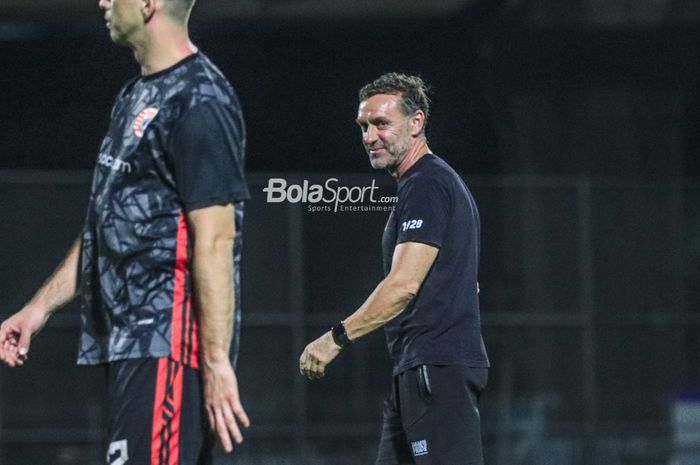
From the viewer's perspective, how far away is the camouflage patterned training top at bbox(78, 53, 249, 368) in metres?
3.00

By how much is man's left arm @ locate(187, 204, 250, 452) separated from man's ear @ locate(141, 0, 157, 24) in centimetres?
45

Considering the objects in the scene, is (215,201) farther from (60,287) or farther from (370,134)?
(370,134)

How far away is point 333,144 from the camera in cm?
744

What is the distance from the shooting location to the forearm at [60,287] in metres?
3.42

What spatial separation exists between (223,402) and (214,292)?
0.22 m

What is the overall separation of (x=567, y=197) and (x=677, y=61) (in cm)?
93

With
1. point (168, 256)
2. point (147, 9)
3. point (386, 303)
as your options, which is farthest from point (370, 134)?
point (168, 256)

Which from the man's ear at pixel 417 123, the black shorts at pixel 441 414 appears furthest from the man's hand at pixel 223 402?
the man's ear at pixel 417 123

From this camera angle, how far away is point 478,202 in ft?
25.7

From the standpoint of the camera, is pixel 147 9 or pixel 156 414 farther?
pixel 147 9

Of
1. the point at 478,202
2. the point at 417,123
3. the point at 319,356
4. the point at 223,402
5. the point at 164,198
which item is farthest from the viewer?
the point at 478,202

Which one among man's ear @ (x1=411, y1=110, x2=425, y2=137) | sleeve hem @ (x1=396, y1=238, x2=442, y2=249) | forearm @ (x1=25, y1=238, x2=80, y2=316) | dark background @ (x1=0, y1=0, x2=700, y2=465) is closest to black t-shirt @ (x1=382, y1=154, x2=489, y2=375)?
sleeve hem @ (x1=396, y1=238, x2=442, y2=249)

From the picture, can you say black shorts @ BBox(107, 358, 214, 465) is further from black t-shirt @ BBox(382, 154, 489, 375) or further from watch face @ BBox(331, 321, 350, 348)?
black t-shirt @ BBox(382, 154, 489, 375)

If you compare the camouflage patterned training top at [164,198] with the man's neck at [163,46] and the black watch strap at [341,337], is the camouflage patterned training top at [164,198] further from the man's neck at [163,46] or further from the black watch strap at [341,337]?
the black watch strap at [341,337]
